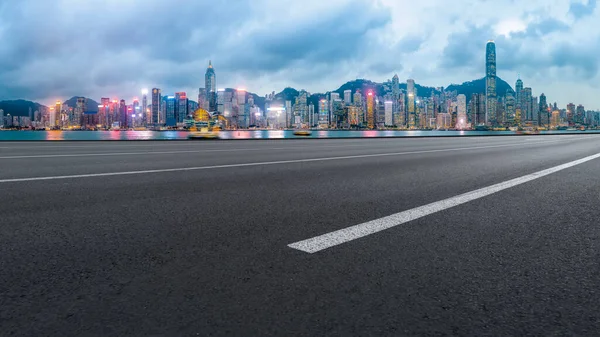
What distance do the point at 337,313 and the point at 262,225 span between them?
6.32 feet

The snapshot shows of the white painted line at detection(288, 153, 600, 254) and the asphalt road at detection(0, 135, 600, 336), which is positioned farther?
the white painted line at detection(288, 153, 600, 254)

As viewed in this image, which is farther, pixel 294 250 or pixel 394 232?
pixel 394 232

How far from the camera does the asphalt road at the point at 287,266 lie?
2.02 m

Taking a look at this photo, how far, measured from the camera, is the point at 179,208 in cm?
471

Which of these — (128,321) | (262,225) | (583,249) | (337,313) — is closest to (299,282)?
(337,313)

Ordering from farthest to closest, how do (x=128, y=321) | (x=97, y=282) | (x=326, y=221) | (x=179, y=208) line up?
(x=179, y=208)
(x=326, y=221)
(x=97, y=282)
(x=128, y=321)

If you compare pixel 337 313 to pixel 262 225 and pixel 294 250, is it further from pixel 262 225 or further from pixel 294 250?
pixel 262 225

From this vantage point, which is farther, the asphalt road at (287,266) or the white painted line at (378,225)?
the white painted line at (378,225)

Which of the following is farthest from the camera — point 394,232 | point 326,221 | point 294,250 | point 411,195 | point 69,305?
point 411,195

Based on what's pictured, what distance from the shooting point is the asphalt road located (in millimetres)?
2016

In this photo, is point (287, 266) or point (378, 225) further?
point (378, 225)

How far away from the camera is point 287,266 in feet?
9.05

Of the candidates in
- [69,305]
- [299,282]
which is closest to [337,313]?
[299,282]

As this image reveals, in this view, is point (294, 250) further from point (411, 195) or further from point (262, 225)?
point (411, 195)
